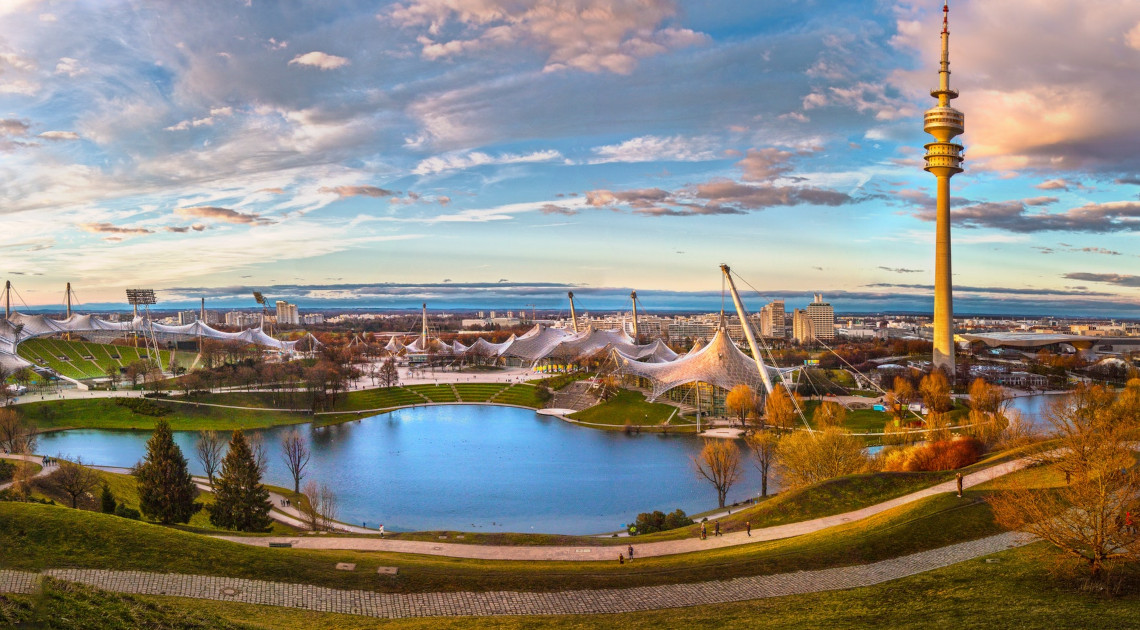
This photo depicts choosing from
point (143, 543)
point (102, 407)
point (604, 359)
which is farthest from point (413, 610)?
point (604, 359)

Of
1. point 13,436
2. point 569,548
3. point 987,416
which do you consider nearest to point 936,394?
point 987,416

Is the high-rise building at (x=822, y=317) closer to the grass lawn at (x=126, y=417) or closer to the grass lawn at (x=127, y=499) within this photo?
the grass lawn at (x=126, y=417)

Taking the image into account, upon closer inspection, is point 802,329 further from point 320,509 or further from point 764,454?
point 320,509

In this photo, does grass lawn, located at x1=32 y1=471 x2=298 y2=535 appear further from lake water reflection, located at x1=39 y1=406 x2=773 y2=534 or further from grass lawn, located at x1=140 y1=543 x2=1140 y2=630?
grass lawn, located at x1=140 y1=543 x2=1140 y2=630

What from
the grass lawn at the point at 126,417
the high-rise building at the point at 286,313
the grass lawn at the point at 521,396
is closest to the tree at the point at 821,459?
the grass lawn at the point at 521,396

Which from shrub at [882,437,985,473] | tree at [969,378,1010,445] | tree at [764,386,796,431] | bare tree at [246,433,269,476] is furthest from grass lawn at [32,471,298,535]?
tree at [969,378,1010,445]
